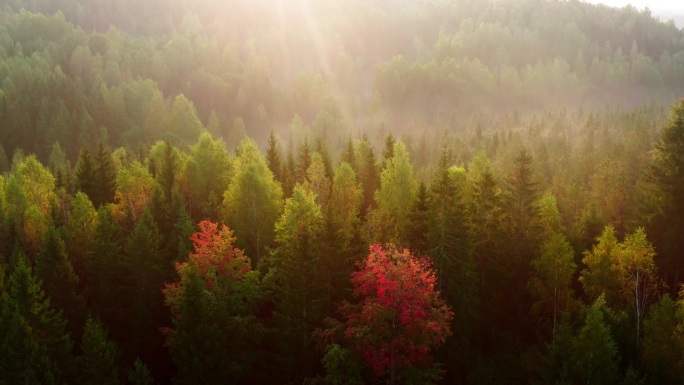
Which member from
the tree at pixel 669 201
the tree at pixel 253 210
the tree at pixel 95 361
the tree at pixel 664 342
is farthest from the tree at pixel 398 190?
the tree at pixel 95 361

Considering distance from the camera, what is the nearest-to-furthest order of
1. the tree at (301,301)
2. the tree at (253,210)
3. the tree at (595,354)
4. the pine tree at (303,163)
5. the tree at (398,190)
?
the tree at (595,354)
the tree at (301,301)
the tree at (253,210)
the tree at (398,190)
the pine tree at (303,163)

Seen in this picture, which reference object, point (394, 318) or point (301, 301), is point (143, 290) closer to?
point (301, 301)

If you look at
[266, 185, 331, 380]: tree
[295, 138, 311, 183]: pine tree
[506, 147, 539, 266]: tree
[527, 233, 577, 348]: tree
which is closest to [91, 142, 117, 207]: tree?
[295, 138, 311, 183]: pine tree

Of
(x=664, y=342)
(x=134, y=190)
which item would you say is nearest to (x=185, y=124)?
(x=134, y=190)

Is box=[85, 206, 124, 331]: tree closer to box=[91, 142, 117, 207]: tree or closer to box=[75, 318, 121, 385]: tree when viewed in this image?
box=[75, 318, 121, 385]: tree

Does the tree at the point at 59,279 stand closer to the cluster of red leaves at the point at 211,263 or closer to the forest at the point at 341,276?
the forest at the point at 341,276

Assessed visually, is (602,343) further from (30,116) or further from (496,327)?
(30,116)
